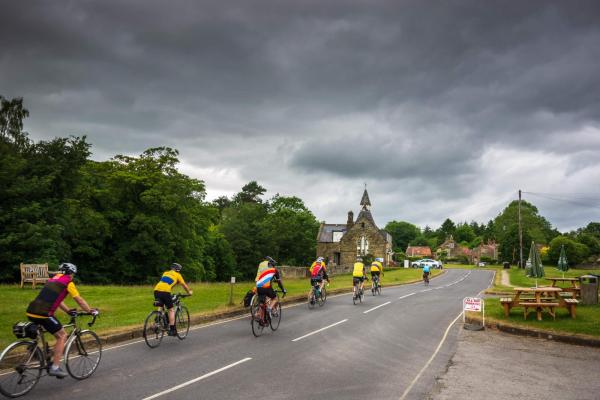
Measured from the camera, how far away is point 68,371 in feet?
25.8

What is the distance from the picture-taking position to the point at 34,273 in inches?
786

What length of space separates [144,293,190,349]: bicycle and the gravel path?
20.8ft

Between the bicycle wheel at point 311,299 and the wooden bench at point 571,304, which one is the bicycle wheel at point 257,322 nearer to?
the bicycle wheel at point 311,299

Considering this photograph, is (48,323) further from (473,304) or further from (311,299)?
(311,299)

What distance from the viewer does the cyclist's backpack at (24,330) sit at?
23.8 feet

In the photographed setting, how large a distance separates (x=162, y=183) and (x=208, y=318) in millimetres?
27492

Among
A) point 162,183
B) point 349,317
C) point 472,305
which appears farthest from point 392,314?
point 162,183

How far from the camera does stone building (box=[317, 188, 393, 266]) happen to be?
73.0 m

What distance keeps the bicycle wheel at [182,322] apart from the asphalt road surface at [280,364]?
301mm

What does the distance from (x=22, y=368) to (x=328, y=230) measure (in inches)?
2923

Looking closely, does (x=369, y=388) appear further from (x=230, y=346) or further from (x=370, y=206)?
(x=370, y=206)

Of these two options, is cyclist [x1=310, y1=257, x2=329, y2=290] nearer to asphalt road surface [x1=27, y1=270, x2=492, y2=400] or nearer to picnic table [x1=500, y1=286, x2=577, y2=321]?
asphalt road surface [x1=27, y1=270, x2=492, y2=400]

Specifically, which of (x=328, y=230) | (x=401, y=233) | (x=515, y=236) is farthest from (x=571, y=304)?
(x=401, y=233)

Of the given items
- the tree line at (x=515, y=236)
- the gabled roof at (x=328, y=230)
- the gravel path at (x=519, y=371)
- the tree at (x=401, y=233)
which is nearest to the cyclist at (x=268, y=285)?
the gravel path at (x=519, y=371)
